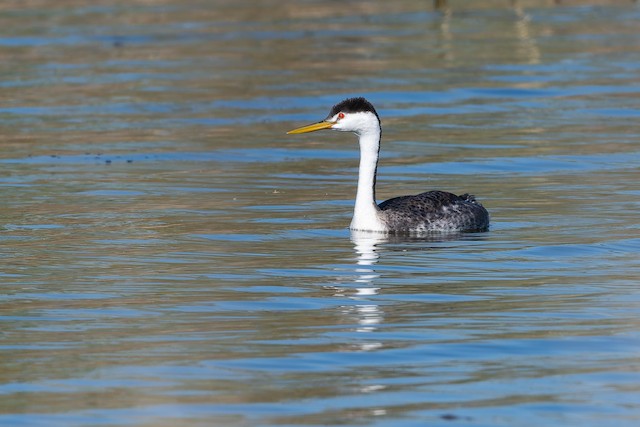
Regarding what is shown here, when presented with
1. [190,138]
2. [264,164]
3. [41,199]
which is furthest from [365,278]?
[190,138]

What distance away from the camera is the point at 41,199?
18391mm

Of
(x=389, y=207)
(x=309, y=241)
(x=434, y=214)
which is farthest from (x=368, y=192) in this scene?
(x=309, y=241)

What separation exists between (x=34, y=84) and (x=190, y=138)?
6.82 meters

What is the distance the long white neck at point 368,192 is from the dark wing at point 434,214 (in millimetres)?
170

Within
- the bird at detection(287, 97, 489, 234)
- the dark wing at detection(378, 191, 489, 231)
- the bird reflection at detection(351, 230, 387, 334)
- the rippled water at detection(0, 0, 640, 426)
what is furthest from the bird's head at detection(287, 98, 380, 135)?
the bird reflection at detection(351, 230, 387, 334)

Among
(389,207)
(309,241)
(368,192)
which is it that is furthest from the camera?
(389,207)

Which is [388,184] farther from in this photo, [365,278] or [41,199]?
[365,278]

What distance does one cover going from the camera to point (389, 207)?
16.6m

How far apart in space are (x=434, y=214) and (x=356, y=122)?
1.26 meters

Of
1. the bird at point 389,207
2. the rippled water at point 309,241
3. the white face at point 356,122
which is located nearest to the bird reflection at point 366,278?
the rippled water at point 309,241

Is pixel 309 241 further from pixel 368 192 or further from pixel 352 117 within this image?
pixel 352 117

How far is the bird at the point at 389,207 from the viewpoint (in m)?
16.3

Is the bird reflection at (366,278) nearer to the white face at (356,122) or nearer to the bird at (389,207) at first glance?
the bird at (389,207)

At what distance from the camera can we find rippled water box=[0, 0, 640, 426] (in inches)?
390
